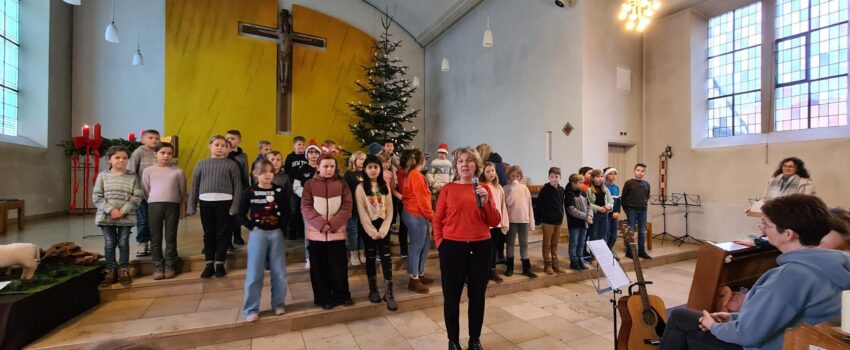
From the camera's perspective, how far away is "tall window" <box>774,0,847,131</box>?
212 inches

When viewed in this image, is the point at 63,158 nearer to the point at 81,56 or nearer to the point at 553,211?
the point at 81,56

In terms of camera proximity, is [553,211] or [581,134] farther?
[581,134]

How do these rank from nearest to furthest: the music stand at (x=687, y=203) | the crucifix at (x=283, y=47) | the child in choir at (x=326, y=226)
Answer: the child in choir at (x=326, y=226), the music stand at (x=687, y=203), the crucifix at (x=283, y=47)

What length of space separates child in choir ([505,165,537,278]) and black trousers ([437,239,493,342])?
1.95m

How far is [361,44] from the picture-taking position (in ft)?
32.6

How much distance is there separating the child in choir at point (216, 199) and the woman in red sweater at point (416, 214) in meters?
1.71

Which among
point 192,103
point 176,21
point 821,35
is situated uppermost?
point 176,21

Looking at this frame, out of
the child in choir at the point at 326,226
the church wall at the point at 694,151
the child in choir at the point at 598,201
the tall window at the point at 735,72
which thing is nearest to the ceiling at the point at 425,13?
the church wall at the point at 694,151

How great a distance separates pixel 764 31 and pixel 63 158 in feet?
42.9

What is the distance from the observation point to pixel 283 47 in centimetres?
868

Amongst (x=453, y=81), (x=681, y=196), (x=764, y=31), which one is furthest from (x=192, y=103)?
(x=764, y=31)

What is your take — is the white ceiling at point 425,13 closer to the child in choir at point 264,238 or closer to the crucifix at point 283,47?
the crucifix at point 283,47

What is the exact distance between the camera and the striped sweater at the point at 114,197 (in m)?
3.29

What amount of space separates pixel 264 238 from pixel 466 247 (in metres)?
1.66
